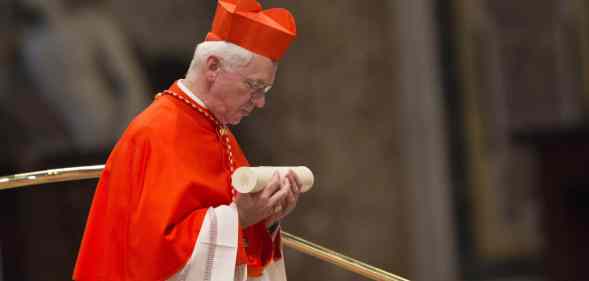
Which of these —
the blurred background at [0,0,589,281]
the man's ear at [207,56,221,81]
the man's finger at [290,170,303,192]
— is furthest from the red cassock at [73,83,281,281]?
the blurred background at [0,0,589,281]

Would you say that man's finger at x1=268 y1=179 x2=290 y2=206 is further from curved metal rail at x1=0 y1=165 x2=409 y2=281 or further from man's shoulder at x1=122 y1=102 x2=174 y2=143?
curved metal rail at x1=0 y1=165 x2=409 y2=281

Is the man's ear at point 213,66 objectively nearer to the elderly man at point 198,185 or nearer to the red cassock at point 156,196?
the elderly man at point 198,185

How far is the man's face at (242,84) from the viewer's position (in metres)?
3.62

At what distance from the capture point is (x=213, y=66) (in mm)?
3637

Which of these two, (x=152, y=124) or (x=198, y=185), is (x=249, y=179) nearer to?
(x=198, y=185)

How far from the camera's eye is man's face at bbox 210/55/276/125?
11.9 ft

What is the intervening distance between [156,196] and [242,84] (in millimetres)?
449

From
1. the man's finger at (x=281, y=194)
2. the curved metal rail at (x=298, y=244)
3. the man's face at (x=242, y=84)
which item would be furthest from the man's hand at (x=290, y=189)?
the curved metal rail at (x=298, y=244)

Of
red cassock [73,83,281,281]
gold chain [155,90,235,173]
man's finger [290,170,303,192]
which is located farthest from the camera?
gold chain [155,90,235,173]

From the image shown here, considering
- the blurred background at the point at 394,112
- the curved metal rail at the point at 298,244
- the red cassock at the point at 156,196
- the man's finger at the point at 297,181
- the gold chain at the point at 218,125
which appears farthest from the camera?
the blurred background at the point at 394,112

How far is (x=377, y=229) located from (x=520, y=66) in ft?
5.01

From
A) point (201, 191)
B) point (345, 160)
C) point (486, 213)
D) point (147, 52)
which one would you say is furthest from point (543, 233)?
point (201, 191)

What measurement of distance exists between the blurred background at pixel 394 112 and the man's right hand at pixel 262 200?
3.95m

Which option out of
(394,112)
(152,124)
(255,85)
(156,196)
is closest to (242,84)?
(255,85)
